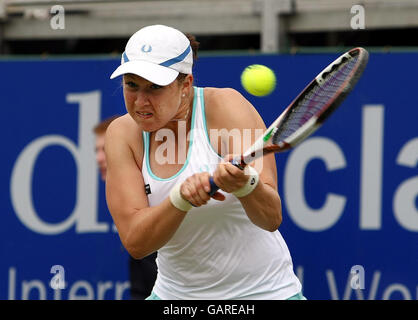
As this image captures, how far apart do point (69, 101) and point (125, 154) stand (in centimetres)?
215

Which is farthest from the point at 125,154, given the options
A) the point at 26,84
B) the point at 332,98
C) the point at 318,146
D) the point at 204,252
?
the point at 26,84

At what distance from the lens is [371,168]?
4.43m

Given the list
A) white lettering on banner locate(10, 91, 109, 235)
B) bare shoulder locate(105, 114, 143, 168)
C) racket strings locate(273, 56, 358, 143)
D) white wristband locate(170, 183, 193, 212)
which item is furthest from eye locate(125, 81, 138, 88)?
white lettering on banner locate(10, 91, 109, 235)

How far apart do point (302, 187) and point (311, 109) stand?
1.78 metres

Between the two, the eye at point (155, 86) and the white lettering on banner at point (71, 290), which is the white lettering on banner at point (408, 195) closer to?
the white lettering on banner at point (71, 290)

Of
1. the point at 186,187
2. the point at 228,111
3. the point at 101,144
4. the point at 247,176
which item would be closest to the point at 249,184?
the point at 247,176

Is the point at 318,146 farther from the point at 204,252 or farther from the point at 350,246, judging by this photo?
the point at 204,252

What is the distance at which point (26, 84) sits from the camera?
16.3 feet

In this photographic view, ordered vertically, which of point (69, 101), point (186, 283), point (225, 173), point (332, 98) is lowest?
point (186, 283)

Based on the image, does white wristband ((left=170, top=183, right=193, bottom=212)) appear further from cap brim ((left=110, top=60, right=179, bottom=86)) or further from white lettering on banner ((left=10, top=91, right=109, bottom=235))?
white lettering on banner ((left=10, top=91, right=109, bottom=235))

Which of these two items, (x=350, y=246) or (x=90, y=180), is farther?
(x=90, y=180)

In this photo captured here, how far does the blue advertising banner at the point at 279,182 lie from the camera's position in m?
4.40

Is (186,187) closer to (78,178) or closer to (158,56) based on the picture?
(158,56)

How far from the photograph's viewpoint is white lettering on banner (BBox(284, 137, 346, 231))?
4.48m
